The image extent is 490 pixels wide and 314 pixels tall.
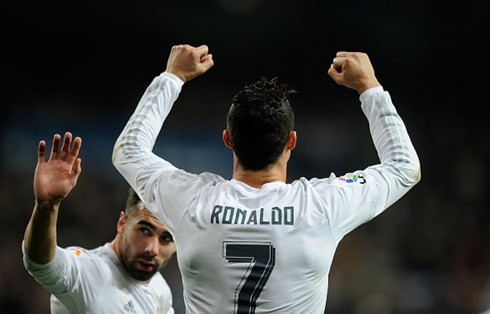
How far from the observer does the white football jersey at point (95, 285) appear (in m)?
3.74

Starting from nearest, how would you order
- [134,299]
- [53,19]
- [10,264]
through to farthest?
1. [134,299]
2. [10,264]
3. [53,19]

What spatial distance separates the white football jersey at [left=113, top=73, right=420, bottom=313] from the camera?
2646 millimetres

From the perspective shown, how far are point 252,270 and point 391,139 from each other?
779mm

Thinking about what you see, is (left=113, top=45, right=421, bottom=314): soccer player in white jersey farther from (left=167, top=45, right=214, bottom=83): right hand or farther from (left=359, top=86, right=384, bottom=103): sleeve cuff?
(left=167, top=45, right=214, bottom=83): right hand

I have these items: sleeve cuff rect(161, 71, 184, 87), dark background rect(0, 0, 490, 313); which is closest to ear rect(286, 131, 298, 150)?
sleeve cuff rect(161, 71, 184, 87)

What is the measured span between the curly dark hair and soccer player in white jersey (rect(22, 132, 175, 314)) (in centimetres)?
79

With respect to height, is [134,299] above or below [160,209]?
below

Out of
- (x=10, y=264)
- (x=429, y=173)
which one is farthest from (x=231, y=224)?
(x=429, y=173)

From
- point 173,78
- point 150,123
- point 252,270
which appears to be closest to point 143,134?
point 150,123

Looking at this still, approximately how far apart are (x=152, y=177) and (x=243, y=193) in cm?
37

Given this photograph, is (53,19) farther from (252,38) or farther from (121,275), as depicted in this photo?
(121,275)

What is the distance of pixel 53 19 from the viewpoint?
436 inches

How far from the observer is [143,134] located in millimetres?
2990

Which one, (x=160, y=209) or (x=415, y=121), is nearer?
(x=160, y=209)
